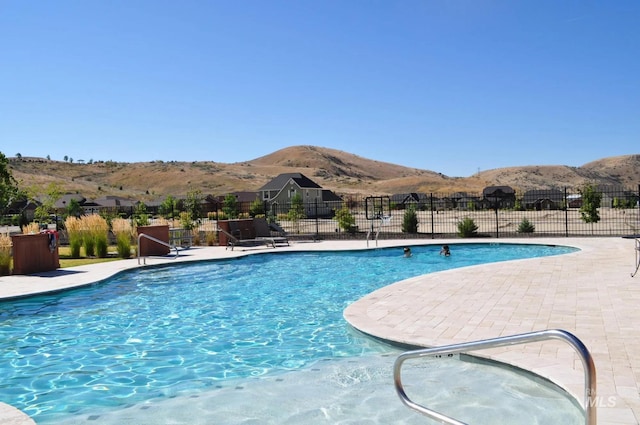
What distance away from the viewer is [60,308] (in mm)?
9156

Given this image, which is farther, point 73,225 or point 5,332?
point 73,225

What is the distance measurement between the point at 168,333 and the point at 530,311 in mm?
5029

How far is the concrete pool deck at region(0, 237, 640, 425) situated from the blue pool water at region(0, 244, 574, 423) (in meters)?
0.62

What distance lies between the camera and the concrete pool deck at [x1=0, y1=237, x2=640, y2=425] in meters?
4.34

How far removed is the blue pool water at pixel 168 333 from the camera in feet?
18.2

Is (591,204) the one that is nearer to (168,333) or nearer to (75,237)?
(168,333)

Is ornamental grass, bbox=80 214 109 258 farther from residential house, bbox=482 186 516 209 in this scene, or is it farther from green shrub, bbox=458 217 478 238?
residential house, bbox=482 186 516 209

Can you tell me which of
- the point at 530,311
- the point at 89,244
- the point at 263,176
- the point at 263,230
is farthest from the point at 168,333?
the point at 263,176

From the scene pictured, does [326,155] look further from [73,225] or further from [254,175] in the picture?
[73,225]

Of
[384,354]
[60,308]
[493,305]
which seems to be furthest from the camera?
[60,308]

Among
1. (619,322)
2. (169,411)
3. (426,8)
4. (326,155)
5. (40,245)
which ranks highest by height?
(326,155)

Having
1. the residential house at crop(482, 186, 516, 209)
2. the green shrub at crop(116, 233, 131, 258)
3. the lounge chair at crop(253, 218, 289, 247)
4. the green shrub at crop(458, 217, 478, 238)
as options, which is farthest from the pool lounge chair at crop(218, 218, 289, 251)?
the residential house at crop(482, 186, 516, 209)

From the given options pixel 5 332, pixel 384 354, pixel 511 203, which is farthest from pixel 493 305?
pixel 511 203

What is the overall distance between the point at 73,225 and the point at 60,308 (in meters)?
7.39
